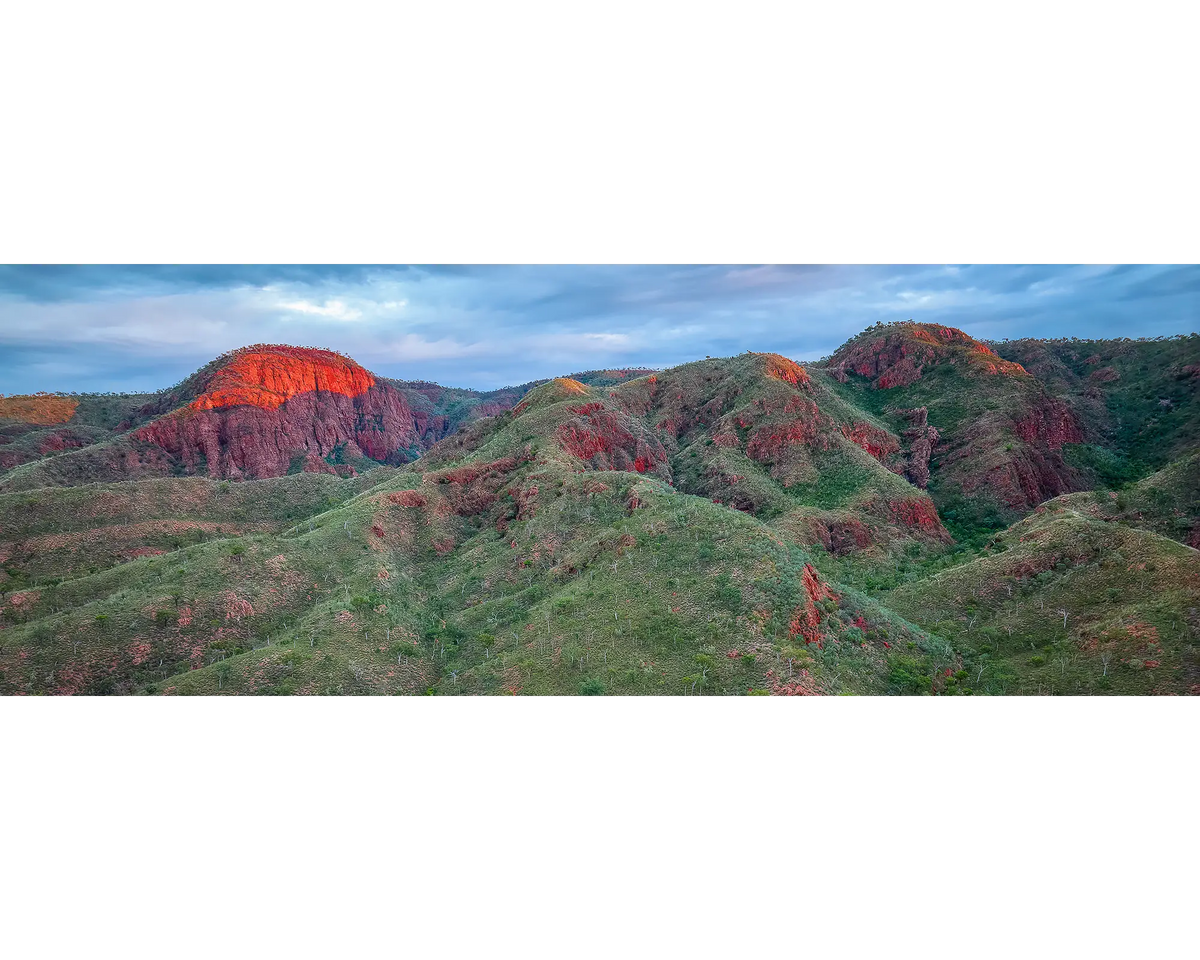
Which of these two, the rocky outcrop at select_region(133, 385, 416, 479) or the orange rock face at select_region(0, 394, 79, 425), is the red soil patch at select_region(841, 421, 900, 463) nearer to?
the rocky outcrop at select_region(133, 385, 416, 479)

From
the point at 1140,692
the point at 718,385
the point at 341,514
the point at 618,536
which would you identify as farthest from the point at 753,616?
the point at 718,385

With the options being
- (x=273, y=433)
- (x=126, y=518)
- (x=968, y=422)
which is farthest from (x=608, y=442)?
Answer: (x=273, y=433)

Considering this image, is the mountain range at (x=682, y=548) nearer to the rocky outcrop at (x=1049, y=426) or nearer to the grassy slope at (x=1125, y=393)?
the rocky outcrop at (x=1049, y=426)

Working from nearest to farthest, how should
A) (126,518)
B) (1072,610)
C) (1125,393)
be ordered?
1. (1072,610)
2. (126,518)
3. (1125,393)

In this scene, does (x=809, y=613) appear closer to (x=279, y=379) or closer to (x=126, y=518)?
(x=126, y=518)

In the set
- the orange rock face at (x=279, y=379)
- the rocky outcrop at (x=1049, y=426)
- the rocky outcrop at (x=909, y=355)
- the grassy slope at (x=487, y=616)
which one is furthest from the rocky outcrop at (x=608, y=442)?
the orange rock face at (x=279, y=379)
